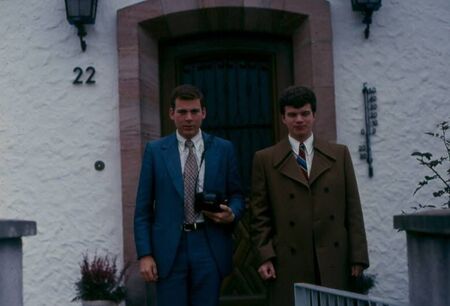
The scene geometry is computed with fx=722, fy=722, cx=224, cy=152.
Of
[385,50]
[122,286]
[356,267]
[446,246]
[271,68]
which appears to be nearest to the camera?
[446,246]

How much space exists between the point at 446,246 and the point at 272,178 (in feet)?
5.47

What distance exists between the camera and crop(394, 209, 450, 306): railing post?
7.48ft

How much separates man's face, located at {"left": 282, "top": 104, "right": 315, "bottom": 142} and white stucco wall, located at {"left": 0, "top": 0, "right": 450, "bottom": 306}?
2.47 metres

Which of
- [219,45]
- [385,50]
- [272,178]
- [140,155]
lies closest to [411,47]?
[385,50]

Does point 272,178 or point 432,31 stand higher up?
point 432,31

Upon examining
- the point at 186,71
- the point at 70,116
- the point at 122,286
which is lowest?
the point at 122,286

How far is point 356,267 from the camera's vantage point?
379cm

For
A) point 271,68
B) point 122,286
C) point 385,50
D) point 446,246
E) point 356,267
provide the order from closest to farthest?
point 446,246
point 356,267
point 122,286
point 385,50
point 271,68

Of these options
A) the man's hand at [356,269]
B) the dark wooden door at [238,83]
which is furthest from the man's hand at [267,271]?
the dark wooden door at [238,83]

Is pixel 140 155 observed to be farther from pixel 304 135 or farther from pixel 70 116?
pixel 304 135

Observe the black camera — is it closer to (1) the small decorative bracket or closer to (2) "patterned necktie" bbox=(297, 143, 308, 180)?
(2) "patterned necktie" bbox=(297, 143, 308, 180)

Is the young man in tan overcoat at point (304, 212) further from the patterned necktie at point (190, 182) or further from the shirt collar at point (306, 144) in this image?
the patterned necktie at point (190, 182)

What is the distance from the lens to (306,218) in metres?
3.79

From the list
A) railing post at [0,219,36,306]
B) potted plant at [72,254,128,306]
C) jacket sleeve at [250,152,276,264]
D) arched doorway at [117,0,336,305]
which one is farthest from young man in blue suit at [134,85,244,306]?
arched doorway at [117,0,336,305]
